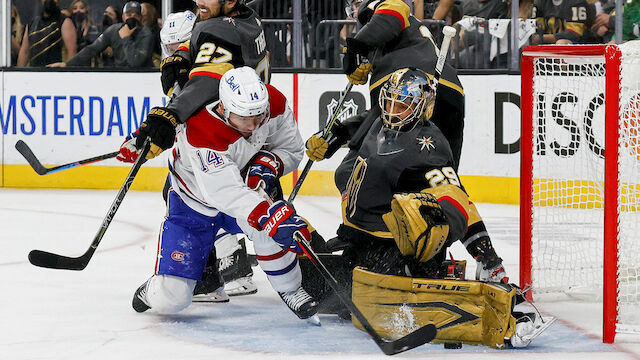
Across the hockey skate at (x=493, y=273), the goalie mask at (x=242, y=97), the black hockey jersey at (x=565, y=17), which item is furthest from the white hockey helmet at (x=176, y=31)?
the black hockey jersey at (x=565, y=17)

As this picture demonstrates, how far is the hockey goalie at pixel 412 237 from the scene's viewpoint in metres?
2.69

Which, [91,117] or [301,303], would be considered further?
[91,117]

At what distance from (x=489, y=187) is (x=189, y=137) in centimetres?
352

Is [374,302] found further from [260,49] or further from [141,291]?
[260,49]

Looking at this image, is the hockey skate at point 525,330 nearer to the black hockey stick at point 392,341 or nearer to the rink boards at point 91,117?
the black hockey stick at point 392,341

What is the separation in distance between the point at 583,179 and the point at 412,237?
6.11 ft

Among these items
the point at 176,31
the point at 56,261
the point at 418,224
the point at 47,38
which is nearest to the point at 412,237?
the point at 418,224

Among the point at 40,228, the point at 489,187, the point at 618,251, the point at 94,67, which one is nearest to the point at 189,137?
the point at 618,251

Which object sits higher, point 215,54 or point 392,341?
point 215,54

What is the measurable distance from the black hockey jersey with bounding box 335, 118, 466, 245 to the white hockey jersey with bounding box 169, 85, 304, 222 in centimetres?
30

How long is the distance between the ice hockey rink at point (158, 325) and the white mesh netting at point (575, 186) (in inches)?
6.5

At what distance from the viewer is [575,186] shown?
424cm

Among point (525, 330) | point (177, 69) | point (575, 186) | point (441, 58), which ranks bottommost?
point (575, 186)

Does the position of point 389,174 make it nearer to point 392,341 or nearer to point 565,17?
point 392,341
